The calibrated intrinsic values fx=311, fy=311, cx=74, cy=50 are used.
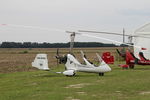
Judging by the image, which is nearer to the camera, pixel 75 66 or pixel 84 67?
pixel 84 67

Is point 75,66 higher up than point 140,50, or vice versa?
point 140,50

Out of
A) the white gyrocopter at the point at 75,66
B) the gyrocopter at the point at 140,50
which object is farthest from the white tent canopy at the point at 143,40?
the white gyrocopter at the point at 75,66

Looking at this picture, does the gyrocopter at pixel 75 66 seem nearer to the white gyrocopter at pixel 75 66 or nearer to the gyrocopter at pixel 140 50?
the white gyrocopter at pixel 75 66

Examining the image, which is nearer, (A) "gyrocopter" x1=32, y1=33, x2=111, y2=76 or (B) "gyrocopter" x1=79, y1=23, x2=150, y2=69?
(A) "gyrocopter" x1=32, y1=33, x2=111, y2=76

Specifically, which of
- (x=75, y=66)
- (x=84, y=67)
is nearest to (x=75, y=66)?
(x=75, y=66)

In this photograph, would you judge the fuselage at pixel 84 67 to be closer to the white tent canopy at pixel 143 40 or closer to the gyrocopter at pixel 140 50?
the gyrocopter at pixel 140 50

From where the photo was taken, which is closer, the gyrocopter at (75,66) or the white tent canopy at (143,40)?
the gyrocopter at (75,66)

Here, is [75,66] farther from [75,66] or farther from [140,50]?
[140,50]

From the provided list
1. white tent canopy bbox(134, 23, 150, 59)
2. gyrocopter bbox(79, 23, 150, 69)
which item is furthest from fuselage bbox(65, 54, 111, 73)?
white tent canopy bbox(134, 23, 150, 59)

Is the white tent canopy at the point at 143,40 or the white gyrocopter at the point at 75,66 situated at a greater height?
the white tent canopy at the point at 143,40

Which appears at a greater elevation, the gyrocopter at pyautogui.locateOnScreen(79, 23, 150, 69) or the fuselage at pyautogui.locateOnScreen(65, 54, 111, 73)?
the gyrocopter at pyautogui.locateOnScreen(79, 23, 150, 69)

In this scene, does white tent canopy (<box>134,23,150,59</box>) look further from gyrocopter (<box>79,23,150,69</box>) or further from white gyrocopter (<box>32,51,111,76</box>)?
white gyrocopter (<box>32,51,111,76</box>)

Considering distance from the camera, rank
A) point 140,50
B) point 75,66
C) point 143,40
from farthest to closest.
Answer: point 143,40 < point 140,50 < point 75,66

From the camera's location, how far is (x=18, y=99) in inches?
423
